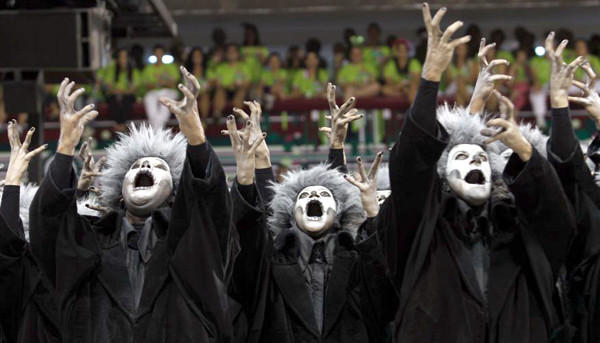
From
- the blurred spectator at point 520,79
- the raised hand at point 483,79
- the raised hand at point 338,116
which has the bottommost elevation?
the raised hand at point 338,116

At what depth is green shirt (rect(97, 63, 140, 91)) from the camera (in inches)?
439

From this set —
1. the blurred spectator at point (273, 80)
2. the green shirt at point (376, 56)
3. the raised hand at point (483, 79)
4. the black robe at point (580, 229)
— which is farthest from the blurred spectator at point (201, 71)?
the black robe at point (580, 229)

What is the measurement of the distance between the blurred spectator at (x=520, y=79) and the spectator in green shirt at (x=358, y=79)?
119cm

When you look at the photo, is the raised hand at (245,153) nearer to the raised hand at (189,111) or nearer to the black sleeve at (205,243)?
the black sleeve at (205,243)

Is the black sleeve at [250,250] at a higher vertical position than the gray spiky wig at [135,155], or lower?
lower

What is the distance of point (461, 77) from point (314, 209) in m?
5.38

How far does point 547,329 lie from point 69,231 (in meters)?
2.07

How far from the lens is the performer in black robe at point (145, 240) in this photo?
16.9ft

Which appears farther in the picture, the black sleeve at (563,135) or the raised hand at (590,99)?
the raised hand at (590,99)

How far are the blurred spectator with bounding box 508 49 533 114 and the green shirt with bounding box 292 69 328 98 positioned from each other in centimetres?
168

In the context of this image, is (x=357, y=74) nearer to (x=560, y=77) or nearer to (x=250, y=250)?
(x=250, y=250)

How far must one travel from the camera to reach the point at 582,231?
5371 millimetres

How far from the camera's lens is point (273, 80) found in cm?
1139

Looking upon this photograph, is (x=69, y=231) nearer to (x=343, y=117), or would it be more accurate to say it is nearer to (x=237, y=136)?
(x=237, y=136)
